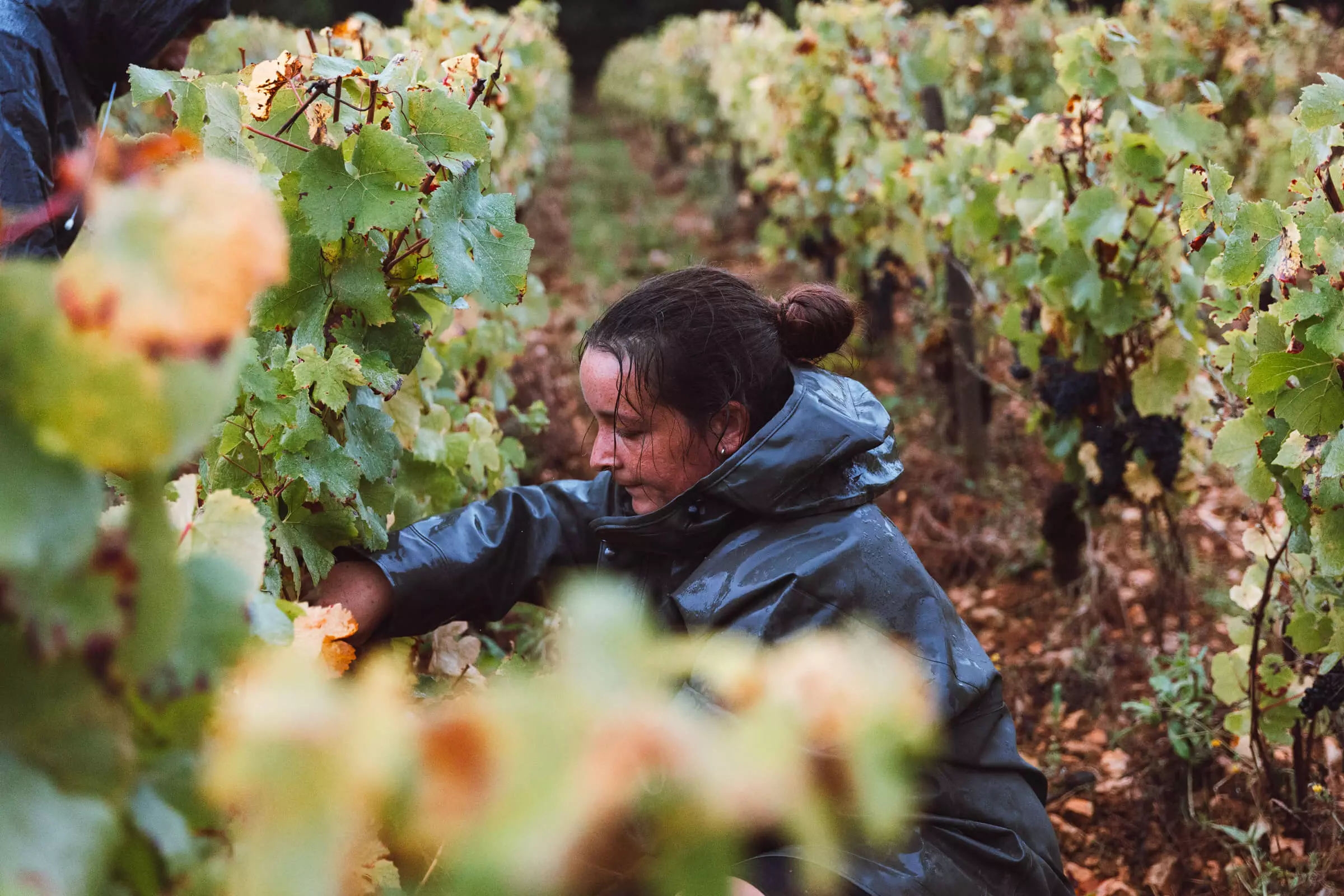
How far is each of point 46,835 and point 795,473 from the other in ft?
4.03

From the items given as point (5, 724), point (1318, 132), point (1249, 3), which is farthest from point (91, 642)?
point (1249, 3)

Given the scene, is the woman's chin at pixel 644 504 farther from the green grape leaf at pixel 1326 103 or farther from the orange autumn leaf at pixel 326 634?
the green grape leaf at pixel 1326 103

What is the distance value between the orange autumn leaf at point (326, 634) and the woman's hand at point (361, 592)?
14.8 inches

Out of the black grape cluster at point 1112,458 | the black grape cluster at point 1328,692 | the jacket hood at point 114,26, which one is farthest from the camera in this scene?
the black grape cluster at point 1112,458

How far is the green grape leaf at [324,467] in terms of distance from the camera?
1.42m

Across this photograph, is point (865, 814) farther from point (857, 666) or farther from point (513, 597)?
point (513, 597)

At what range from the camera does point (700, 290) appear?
1.86 meters

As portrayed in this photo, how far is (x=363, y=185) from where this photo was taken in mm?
1444

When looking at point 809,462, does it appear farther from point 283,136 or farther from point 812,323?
point 283,136

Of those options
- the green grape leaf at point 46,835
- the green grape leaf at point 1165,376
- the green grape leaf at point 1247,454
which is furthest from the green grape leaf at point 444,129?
the green grape leaf at point 1165,376

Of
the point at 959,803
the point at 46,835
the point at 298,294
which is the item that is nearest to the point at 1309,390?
the point at 959,803

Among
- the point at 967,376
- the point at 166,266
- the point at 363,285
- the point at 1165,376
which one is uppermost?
the point at 166,266

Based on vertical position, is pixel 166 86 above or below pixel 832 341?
above

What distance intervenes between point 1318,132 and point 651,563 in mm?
1368
